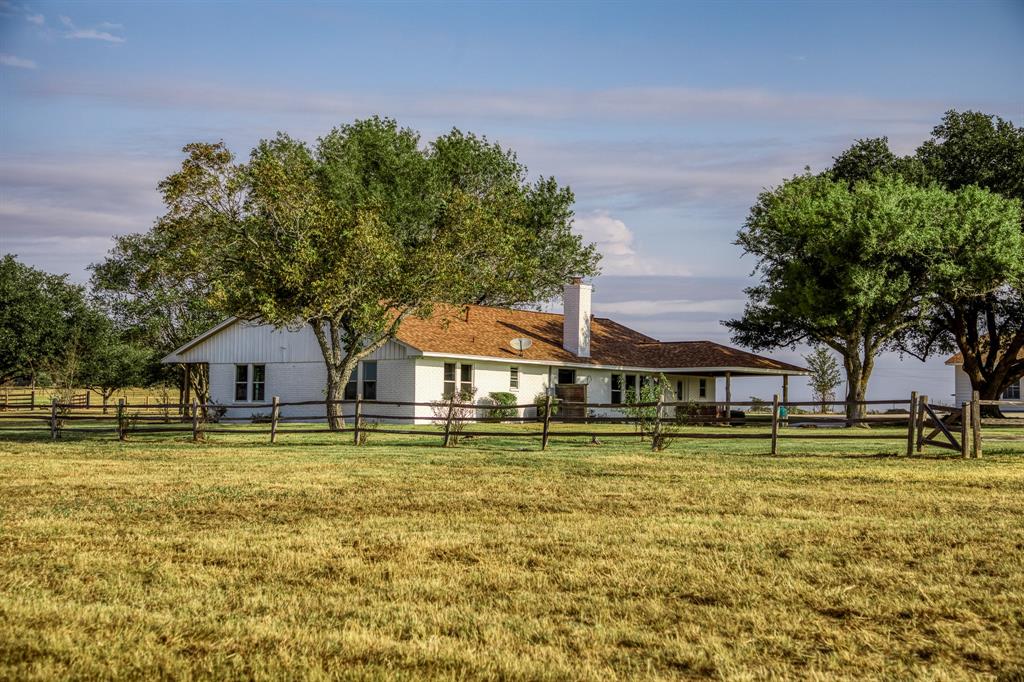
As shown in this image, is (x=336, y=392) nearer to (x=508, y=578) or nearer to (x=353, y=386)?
(x=353, y=386)

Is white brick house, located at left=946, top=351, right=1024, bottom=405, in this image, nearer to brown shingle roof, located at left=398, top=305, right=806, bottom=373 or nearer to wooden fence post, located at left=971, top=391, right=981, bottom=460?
brown shingle roof, located at left=398, top=305, right=806, bottom=373

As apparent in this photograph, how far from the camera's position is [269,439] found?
2953 cm

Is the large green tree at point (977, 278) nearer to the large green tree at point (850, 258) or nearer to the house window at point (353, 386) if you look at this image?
the large green tree at point (850, 258)

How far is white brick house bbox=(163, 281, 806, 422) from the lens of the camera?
131 feet

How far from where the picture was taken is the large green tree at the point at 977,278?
43844 mm

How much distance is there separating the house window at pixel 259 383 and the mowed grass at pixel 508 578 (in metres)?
26.9

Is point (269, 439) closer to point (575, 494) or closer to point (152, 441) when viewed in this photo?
point (152, 441)

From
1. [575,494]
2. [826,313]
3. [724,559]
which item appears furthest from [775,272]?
[724,559]

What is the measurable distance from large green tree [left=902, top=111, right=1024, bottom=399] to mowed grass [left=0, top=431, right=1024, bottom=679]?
30145 mm

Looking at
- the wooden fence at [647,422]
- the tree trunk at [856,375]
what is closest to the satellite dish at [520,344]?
the wooden fence at [647,422]

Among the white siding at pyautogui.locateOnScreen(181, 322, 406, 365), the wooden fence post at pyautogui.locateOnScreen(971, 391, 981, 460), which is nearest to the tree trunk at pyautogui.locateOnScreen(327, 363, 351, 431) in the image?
the white siding at pyautogui.locateOnScreen(181, 322, 406, 365)

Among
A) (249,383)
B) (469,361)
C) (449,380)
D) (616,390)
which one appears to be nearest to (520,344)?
(469,361)

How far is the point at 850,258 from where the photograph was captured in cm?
4422

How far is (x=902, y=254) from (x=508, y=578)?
38788mm
